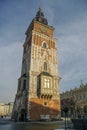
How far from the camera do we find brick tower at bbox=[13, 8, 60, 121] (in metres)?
37.8

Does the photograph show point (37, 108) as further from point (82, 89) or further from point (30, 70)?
point (82, 89)

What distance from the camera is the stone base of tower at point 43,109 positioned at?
36781 millimetres

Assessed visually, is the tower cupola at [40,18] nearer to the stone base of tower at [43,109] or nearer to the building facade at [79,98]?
the stone base of tower at [43,109]

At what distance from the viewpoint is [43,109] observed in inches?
1511

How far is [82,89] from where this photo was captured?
59.4 m

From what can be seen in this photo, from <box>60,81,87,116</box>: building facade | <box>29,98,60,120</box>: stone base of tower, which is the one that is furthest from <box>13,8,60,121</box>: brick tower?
<box>60,81,87,116</box>: building facade

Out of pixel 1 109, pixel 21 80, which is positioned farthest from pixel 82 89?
pixel 1 109

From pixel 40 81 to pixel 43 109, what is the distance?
272 inches

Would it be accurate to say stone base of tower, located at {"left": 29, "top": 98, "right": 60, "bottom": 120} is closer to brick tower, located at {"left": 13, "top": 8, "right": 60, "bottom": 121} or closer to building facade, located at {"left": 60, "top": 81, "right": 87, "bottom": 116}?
brick tower, located at {"left": 13, "top": 8, "right": 60, "bottom": 121}

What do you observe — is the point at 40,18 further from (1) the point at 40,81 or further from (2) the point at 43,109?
(2) the point at 43,109

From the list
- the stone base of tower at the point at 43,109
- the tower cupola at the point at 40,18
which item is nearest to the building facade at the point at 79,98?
the stone base of tower at the point at 43,109

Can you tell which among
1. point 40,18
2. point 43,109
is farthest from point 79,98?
point 40,18

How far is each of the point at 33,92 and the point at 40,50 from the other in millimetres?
12904

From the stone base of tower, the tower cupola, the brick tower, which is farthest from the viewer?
the tower cupola
